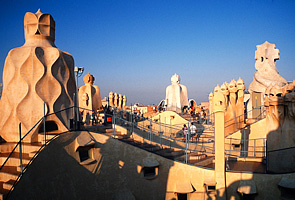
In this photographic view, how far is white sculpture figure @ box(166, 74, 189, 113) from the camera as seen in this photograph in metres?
19.3

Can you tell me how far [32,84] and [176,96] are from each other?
12555 mm

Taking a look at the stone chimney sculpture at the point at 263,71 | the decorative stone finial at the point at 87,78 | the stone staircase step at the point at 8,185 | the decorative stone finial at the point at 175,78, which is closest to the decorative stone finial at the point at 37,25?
the stone staircase step at the point at 8,185

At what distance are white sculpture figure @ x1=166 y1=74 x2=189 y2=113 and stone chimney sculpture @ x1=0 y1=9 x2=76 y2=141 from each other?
11.2 metres

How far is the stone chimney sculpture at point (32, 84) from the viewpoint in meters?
8.50

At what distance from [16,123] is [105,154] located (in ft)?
10.4

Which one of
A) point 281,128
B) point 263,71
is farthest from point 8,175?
point 263,71

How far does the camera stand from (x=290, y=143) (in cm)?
883

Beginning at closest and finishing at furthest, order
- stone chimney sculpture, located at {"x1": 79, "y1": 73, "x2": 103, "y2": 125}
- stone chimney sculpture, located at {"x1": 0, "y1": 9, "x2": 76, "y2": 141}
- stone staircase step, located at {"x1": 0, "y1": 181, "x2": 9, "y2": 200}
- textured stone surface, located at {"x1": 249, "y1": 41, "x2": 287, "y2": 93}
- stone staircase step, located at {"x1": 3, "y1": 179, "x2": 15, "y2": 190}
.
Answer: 1. stone staircase step, located at {"x1": 0, "y1": 181, "x2": 9, "y2": 200}
2. stone staircase step, located at {"x1": 3, "y1": 179, "x2": 15, "y2": 190}
3. stone chimney sculpture, located at {"x1": 0, "y1": 9, "x2": 76, "y2": 141}
4. textured stone surface, located at {"x1": 249, "y1": 41, "x2": 287, "y2": 93}
5. stone chimney sculpture, located at {"x1": 79, "y1": 73, "x2": 103, "y2": 125}

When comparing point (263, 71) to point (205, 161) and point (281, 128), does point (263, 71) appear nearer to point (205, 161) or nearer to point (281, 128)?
point (281, 128)

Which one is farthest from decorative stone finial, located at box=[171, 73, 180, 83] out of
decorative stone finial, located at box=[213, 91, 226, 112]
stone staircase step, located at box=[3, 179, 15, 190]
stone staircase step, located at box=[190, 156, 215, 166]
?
stone staircase step, located at box=[3, 179, 15, 190]

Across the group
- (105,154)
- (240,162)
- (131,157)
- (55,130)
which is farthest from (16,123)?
(240,162)

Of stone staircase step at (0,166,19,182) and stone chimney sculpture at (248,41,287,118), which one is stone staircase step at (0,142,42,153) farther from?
stone chimney sculpture at (248,41,287,118)

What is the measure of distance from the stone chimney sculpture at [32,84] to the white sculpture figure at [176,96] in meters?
11.2

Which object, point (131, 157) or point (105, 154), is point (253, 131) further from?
point (105, 154)
